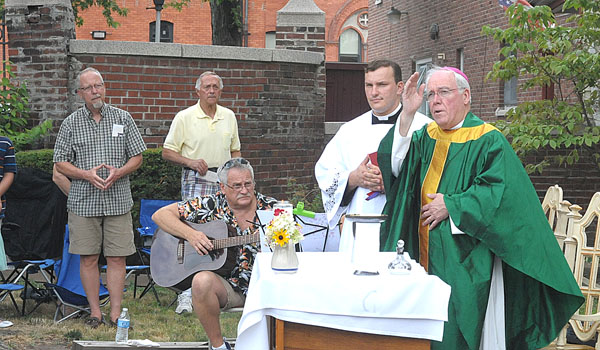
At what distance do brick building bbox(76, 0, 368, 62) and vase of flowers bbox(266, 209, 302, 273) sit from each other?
2278cm

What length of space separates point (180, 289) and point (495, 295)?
2358 millimetres

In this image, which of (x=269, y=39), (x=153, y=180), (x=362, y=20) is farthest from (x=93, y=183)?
(x=362, y=20)

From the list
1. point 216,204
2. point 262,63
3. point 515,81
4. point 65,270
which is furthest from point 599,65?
point 515,81

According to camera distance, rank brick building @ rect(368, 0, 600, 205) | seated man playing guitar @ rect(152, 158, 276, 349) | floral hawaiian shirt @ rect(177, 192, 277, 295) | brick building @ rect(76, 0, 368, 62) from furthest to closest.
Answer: brick building @ rect(76, 0, 368, 62) < brick building @ rect(368, 0, 600, 205) < floral hawaiian shirt @ rect(177, 192, 277, 295) < seated man playing guitar @ rect(152, 158, 276, 349)

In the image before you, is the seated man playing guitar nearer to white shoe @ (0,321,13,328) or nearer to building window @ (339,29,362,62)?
white shoe @ (0,321,13,328)

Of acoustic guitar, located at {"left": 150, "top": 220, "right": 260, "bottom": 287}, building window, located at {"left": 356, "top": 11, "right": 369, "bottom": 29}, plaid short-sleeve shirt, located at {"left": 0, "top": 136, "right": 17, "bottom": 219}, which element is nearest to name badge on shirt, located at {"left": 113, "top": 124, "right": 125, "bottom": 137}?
plaid short-sleeve shirt, located at {"left": 0, "top": 136, "right": 17, "bottom": 219}

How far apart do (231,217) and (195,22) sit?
75.9 ft

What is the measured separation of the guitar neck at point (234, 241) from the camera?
5555mm

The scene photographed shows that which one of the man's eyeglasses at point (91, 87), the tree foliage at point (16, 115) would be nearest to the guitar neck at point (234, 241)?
the man's eyeglasses at point (91, 87)

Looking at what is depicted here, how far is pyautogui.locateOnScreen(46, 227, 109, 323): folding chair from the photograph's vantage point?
23.4 ft

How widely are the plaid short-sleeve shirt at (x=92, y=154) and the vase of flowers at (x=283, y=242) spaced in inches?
113

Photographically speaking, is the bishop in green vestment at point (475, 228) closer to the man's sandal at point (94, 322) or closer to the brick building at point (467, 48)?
the man's sandal at point (94, 322)

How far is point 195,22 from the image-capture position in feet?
92.0

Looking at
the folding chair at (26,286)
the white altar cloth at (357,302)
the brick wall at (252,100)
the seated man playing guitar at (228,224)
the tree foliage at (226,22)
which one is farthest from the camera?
the tree foliage at (226,22)
